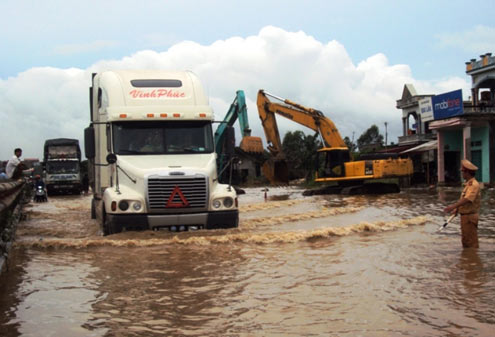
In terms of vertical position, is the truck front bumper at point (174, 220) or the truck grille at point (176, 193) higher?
the truck grille at point (176, 193)

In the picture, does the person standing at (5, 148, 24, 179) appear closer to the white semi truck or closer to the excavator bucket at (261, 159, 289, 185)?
the white semi truck

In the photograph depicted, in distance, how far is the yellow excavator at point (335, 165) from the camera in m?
27.4

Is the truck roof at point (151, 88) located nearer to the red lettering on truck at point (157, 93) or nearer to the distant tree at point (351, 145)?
the red lettering on truck at point (157, 93)

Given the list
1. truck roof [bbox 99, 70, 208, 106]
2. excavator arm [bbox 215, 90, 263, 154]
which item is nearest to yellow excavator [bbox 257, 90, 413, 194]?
excavator arm [bbox 215, 90, 263, 154]

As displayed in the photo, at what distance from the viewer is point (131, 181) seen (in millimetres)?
11422

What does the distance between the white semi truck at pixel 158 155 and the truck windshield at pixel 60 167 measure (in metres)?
27.4

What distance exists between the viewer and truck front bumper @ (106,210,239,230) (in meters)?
11.0

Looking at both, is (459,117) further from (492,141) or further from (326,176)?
(326,176)

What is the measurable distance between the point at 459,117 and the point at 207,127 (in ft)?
74.1

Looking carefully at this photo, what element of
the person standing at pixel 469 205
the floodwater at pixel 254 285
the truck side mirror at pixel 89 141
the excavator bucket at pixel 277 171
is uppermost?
the truck side mirror at pixel 89 141

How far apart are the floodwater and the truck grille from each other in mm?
554

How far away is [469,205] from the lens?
916 cm

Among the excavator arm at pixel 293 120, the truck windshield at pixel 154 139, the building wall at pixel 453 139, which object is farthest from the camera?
the building wall at pixel 453 139

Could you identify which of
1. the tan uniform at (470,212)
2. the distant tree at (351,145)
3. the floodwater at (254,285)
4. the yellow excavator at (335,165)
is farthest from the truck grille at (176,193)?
the distant tree at (351,145)
